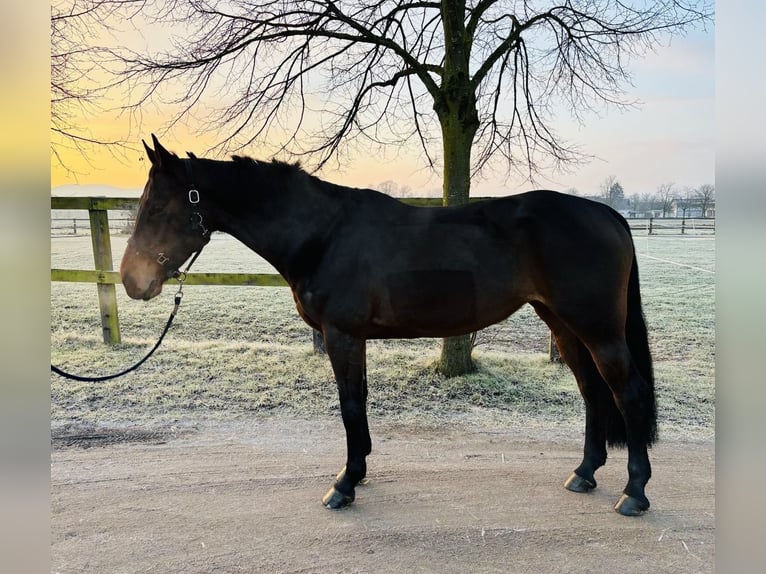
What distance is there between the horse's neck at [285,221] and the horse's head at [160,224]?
0.24 metres

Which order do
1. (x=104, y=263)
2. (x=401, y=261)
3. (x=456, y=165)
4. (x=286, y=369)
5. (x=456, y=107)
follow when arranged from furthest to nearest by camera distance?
(x=104, y=263)
(x=286, y=369)
(x=456, y=165)
(x=456, y=107)
(x=401, y=261)

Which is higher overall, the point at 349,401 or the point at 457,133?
the point at 457,133

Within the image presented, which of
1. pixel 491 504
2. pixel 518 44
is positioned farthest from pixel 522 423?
pixel 518 44

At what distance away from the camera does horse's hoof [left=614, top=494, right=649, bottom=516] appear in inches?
110

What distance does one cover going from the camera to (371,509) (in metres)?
2.87

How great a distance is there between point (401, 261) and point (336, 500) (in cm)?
143

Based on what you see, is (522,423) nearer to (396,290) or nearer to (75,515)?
(396,290)

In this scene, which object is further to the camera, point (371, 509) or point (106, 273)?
point (106, 273)

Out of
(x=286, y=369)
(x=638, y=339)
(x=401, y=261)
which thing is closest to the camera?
(x=401, y=261)

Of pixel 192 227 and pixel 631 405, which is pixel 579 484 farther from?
pixel 192 227

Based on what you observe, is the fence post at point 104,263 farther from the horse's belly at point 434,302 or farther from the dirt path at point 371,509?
the horse's belly at point 434,302

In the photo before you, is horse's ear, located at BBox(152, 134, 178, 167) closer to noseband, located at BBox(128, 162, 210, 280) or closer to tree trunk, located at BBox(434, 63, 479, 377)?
noseband, located at BBox(128, 162, 210, 280)

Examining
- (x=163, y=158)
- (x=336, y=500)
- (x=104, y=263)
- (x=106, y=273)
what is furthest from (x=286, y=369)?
(x=163, y=158)
